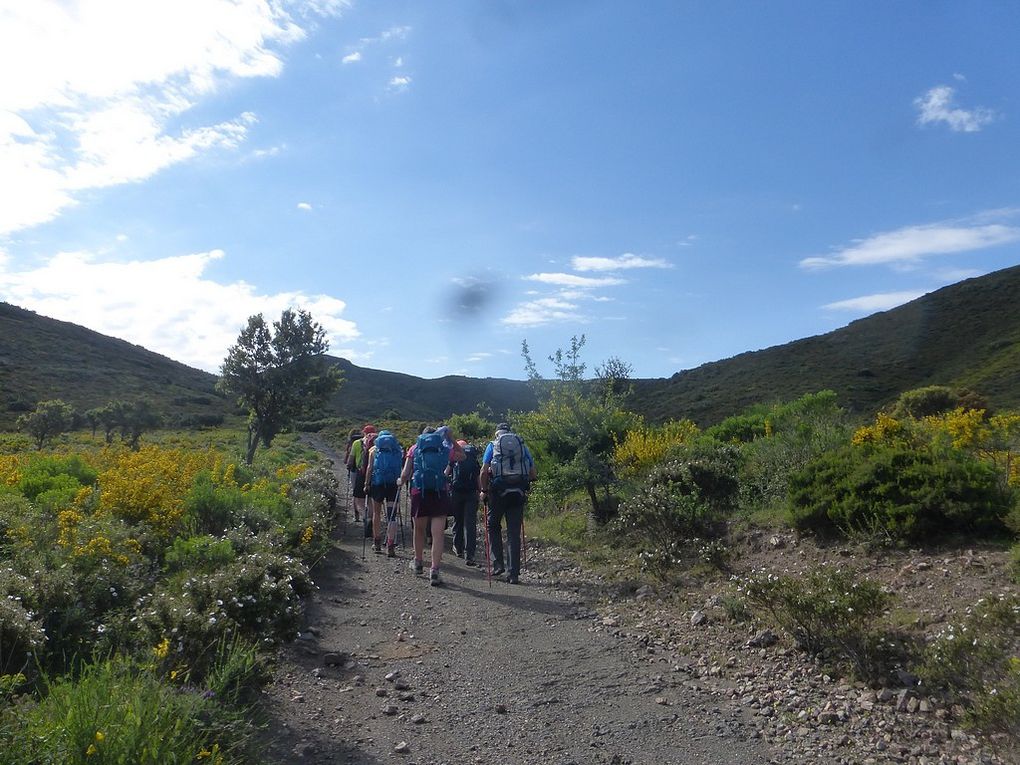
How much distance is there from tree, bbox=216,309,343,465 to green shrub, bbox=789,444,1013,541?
2139cm

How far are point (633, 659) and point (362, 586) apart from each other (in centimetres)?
365

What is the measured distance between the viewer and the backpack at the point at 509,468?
28.1 feet

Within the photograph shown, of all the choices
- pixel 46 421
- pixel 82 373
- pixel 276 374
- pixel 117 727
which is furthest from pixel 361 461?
pixel 82 373

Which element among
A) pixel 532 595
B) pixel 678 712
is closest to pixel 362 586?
pixel 532 595

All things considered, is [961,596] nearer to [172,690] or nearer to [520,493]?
[520,493]

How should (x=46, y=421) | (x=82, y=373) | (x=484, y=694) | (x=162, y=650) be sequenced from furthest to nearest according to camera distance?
(x=82, y=373) → (x=46, y=421) → (x=484, y=694) → (x=162, y=650)

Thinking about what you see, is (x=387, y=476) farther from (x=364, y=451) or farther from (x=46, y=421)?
(x=46, y=421)

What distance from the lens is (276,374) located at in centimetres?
2597

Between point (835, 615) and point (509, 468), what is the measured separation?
4.24m

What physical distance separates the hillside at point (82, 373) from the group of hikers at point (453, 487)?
4503cm

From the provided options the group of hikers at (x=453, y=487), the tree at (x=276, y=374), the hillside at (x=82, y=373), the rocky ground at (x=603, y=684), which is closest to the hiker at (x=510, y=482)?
the group of hikers at (x=453, y=487)

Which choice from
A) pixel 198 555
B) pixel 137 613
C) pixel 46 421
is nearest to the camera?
pixel 137 613

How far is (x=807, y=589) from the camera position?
539 centimetres

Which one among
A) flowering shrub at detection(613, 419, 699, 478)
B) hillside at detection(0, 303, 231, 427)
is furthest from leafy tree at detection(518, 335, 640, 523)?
hillside at detection(0, 303, 231, 427)
